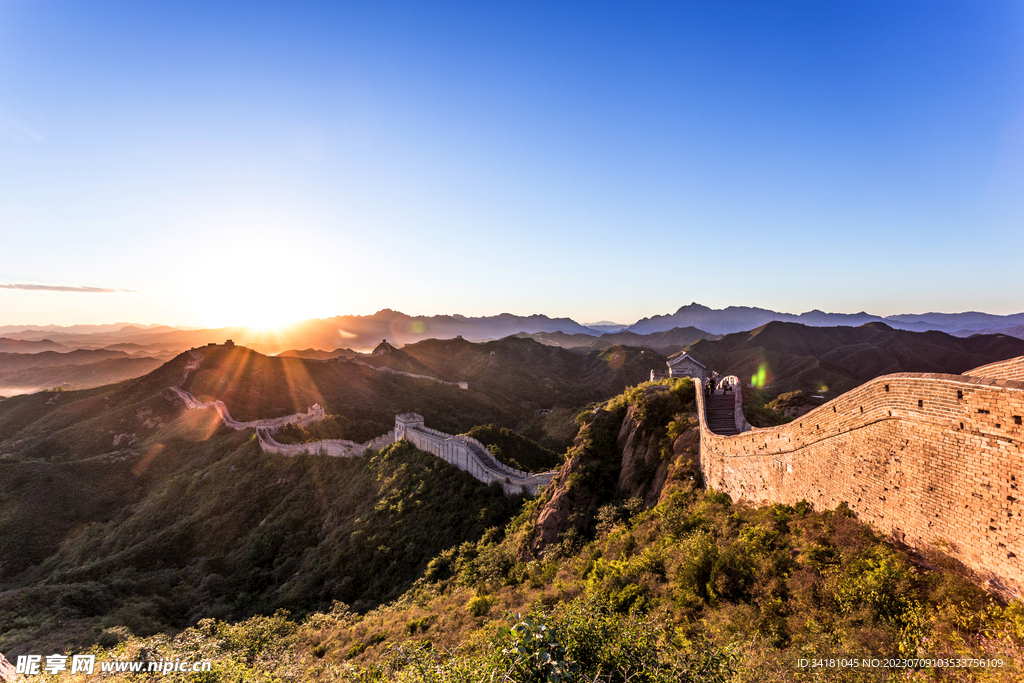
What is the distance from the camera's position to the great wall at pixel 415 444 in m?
25.2

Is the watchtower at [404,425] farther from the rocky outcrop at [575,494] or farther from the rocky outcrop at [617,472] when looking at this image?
the rocky outcrop at [617,472]

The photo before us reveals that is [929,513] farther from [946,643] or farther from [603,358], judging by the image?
[603,358]

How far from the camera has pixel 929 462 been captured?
8055 millimetres

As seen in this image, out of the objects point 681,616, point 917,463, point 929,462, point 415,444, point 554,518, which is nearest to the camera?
point 929,462

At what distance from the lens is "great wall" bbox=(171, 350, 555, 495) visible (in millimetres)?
25234

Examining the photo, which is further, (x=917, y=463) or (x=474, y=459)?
(x=474, y=459)

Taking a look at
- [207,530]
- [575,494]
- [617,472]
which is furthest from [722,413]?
[207,530]

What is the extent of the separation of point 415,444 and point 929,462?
33.1 metres

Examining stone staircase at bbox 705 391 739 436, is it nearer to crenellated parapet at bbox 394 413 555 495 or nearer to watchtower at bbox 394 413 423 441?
crenellated parapet at bbox 394 413 555 495

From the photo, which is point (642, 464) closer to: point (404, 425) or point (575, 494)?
point (575, 494)

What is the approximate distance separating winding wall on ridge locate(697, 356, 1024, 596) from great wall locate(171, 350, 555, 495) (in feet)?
47.8

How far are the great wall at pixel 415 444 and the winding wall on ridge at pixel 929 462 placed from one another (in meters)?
14.6

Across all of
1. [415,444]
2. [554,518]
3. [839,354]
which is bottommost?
[415,444]

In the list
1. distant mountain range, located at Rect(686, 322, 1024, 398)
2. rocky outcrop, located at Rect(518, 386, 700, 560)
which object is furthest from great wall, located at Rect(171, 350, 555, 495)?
distant mountain range, located at Rect(686, 322, 1024, 398)
